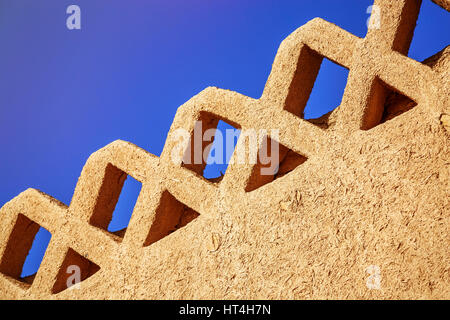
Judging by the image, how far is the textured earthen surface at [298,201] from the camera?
3.65ft

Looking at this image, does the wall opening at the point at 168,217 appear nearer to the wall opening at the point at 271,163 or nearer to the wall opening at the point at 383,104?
the wall opening at the point at 271,163

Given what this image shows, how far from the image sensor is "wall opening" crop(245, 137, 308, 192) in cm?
132

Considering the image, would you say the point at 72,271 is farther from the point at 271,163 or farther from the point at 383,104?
the point at 383,104

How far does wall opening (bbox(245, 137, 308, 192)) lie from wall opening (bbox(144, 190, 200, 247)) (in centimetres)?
21

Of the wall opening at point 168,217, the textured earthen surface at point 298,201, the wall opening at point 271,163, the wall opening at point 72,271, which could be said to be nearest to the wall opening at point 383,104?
the textured earthen surface at point 298,201

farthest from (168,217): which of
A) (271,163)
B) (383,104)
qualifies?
(383,104)

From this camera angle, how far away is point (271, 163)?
52.7 inches

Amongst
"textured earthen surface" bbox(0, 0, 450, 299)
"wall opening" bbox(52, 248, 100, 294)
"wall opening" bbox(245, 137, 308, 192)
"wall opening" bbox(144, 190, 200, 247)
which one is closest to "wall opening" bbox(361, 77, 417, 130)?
"textured earthen surface" bbox(0, 0, 450, 299)

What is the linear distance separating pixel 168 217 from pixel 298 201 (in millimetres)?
373
